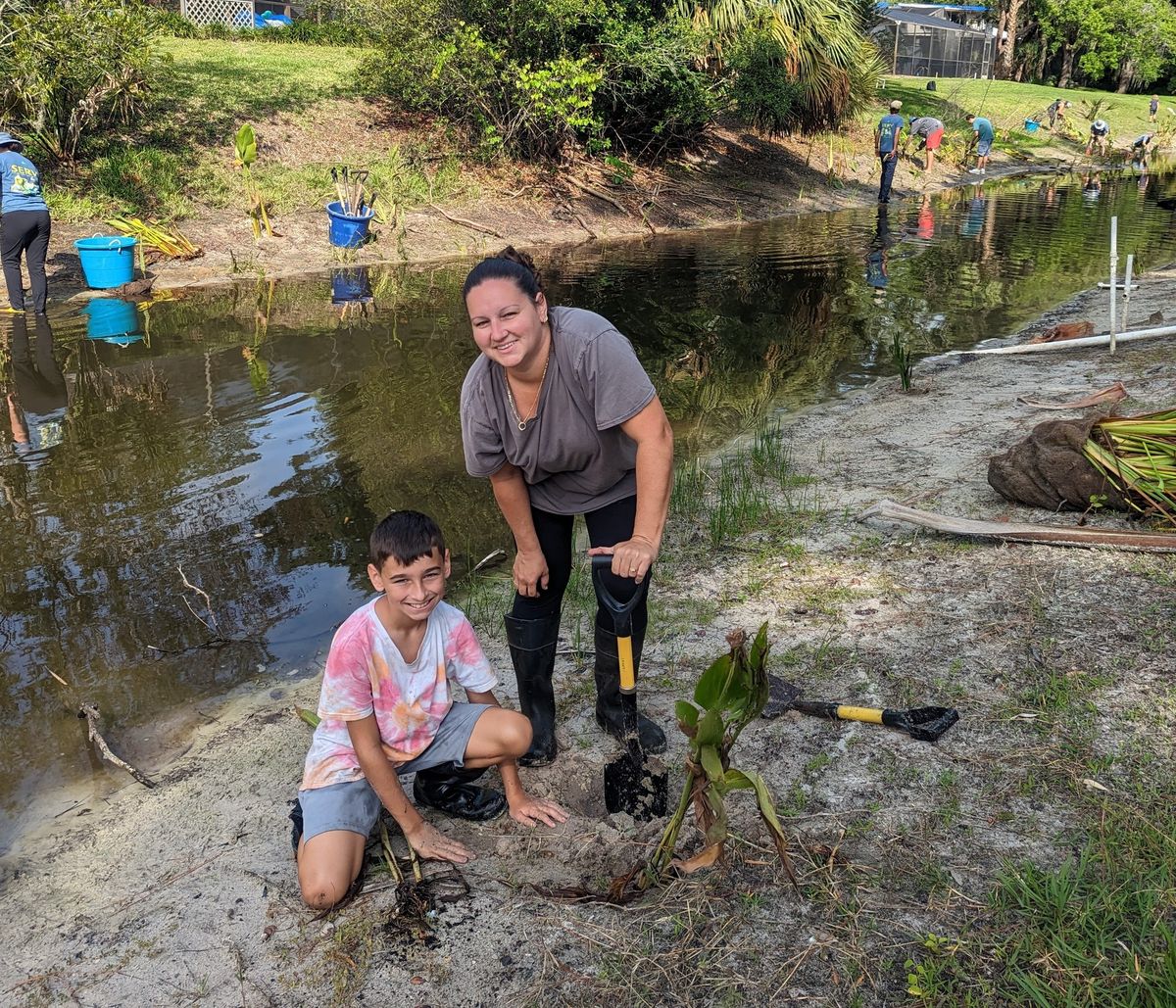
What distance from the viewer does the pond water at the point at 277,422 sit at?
4.65 meters

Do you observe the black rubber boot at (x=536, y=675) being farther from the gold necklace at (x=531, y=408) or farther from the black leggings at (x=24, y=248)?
the black leggings at (x=24, y=248)

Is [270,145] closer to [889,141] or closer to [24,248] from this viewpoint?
[24,248]

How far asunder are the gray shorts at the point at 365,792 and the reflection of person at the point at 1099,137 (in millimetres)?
37827

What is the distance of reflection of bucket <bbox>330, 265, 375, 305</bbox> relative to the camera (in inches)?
494

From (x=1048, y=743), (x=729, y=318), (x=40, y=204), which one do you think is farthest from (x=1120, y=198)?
(x=1048, y=743)

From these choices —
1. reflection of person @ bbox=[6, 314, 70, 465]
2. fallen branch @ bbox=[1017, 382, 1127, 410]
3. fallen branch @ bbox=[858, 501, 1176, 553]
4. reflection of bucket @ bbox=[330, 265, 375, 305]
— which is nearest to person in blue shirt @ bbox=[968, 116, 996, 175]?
reflection of bucket @ bbox=[330, 265, 375, 305]

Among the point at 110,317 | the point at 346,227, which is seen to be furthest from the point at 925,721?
the point at 346,227

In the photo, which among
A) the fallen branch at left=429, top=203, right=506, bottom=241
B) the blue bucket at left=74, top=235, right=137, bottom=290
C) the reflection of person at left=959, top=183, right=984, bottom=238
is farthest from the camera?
the reflection of person at left=959, top=183, right=984, bottom=238

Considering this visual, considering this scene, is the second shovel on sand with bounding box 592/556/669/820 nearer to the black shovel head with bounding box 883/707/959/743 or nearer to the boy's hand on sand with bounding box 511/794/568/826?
the boy's hand on sand with bounding box 511/794/568/826

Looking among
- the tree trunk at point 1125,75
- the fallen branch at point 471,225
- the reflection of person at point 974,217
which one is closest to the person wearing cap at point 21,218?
the fallen branch at point 471,225

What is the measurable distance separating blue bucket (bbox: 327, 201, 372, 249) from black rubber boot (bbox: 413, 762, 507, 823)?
12.7 meters

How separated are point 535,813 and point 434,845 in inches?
14.4

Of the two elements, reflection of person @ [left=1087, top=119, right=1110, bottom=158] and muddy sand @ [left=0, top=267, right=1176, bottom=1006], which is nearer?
muddy sand @ [left=0, top=267, right=1176, bottom=1006]

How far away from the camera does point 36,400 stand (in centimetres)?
846
